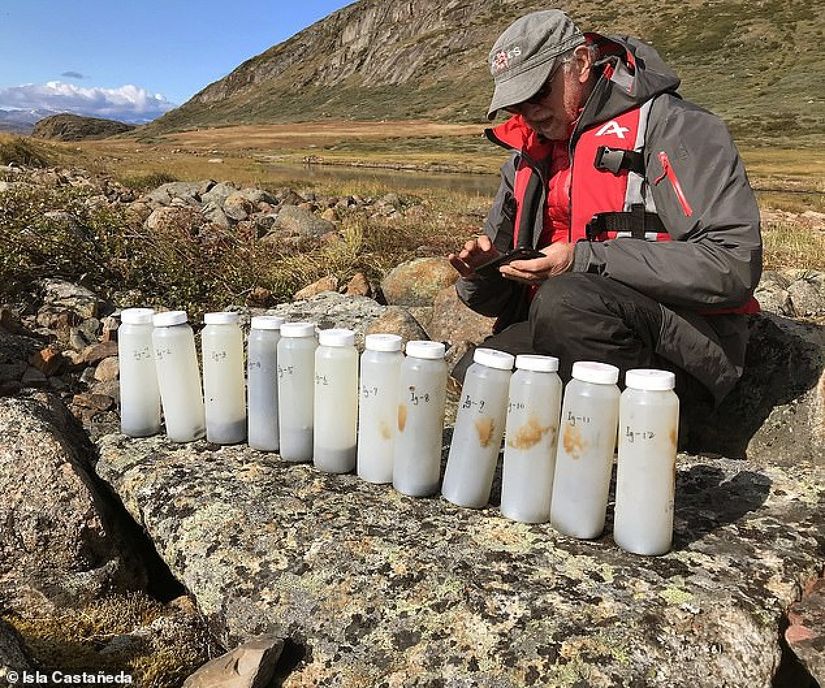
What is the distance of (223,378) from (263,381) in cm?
23

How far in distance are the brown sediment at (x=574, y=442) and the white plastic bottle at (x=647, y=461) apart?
144 mm

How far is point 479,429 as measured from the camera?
314 centimetres

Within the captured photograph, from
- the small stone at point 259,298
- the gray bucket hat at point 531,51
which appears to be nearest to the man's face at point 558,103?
the gray bucket hat at point 531,51

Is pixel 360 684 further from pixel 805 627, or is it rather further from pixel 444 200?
pixel 444 200

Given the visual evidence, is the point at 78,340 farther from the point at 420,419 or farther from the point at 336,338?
the point at 420,419

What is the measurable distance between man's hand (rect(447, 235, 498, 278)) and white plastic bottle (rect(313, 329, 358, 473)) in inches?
37.5

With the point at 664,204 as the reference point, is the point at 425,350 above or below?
below

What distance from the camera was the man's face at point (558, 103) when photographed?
3709mm

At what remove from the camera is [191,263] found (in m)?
7.44

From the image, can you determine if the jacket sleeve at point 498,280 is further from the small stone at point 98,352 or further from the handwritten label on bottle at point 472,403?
the small stone at point 98,352

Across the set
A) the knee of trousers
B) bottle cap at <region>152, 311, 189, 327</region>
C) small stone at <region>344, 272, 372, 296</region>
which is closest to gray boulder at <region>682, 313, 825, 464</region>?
the knee of trousers

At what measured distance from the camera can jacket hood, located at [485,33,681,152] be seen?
12.0 feet

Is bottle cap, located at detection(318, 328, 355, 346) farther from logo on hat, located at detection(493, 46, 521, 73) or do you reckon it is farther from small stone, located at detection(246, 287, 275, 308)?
small stone, located at detection(246, 287, 275, 308)

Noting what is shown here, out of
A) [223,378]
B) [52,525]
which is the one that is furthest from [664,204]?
[52,525]
